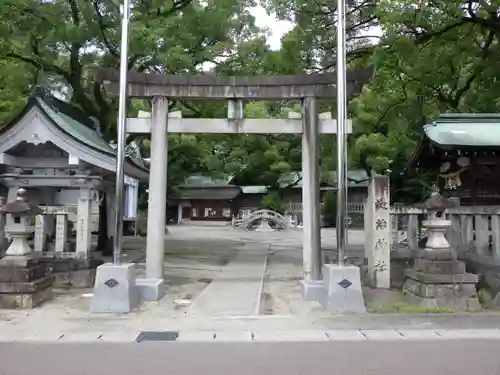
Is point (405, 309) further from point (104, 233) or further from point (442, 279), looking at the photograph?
point (104, 233)

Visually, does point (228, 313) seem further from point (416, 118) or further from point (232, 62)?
point (416, 118)

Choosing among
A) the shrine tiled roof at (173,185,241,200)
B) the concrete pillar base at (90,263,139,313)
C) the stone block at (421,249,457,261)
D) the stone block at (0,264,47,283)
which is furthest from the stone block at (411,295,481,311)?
the shrine tiled roof at (173,185,241,200)

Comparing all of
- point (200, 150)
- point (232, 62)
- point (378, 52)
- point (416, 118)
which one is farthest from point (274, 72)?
point (200, 150)

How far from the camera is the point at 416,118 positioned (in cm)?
2114

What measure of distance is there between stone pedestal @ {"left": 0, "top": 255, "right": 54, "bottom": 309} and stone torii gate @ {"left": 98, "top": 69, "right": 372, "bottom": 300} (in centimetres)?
235

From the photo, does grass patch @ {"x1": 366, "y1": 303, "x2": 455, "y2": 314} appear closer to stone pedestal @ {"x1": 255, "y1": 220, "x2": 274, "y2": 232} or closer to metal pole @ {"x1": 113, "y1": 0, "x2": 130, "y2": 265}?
metal pole @ {"x1": 113, "y1": 0, "x2": 130, "y2": 265}

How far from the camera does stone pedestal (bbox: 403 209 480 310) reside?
32.7 ft

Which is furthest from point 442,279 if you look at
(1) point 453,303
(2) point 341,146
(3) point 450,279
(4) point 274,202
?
(4) point 274,202

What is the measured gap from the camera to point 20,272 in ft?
32.6

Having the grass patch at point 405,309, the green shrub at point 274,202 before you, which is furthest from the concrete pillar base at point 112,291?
the green shrub at point 274,202

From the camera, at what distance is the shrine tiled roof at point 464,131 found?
12.9 metres

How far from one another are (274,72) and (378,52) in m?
4.44

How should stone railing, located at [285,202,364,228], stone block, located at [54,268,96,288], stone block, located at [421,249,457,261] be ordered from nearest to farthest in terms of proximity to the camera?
1. stone block, located at [421,249,457,261]
2. stone block, located at [54,268,96,288]
3. stone railing, located at [285,202,364,228]

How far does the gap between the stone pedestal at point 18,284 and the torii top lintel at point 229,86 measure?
4.23 meters
